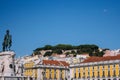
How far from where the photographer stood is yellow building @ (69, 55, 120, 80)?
74250 mm

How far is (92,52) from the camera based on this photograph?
405 feet

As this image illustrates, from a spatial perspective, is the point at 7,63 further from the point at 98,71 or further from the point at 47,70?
the point at 47,70

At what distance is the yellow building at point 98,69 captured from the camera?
74250mm

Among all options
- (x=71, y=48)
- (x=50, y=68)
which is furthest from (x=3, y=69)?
(x=71, y=48)

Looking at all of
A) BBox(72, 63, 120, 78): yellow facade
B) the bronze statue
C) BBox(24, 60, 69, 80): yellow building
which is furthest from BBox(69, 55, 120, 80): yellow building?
the bronze statue

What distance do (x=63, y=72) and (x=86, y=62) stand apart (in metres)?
10.4

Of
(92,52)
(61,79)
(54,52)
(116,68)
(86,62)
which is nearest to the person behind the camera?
(116,68)

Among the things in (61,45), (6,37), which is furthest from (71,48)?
(6,37)

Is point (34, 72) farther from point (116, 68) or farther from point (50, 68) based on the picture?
point (116, 68)

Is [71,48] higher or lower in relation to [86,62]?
higher

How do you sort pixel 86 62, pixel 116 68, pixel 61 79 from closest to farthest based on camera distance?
1. pixel 116 68
2. pixel 86 62
3. pixel 61 79

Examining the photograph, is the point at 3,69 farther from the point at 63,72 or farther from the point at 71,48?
the point at 71,48

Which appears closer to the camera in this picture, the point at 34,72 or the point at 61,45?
the point at 34,72

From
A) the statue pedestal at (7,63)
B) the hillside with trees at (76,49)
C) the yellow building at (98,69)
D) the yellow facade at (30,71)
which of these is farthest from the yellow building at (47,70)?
the statue pedestal at (7,63)
